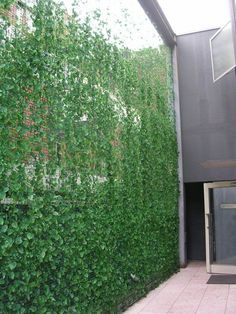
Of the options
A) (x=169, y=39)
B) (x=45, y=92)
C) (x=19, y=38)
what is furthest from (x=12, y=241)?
(x=169, y=39)

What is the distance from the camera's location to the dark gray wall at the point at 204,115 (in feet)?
25.6

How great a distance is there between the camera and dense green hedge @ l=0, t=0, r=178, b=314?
9.23 ft

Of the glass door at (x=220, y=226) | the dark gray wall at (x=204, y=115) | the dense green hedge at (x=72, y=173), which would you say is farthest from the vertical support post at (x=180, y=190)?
the dense green hedge at (x=72, y=173)

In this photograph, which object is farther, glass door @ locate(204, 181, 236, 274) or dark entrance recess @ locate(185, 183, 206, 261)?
dark entrance recess @ locate(185, 183, 206, 261)

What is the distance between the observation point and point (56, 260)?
3256 mm

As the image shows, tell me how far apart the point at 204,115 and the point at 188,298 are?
4162 millimetres

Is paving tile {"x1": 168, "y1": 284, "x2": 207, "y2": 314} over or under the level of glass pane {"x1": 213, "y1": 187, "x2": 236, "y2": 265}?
under

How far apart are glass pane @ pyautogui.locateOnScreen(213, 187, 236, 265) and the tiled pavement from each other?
40.2 inches

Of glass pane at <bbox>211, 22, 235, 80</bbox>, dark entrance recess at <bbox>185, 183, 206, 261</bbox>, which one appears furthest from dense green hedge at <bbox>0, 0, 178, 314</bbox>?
dark entrance recess at <bbox>185, 183, 206, 261</bbox>

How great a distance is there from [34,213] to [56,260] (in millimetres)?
567

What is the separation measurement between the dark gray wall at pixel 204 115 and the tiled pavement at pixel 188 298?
237 cm

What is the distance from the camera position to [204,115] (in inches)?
318

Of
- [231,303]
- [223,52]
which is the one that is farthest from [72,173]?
[223,52]

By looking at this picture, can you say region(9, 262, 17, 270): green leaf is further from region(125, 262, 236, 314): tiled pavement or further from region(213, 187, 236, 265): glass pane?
region(213, 187, 236, 265): glass pane
